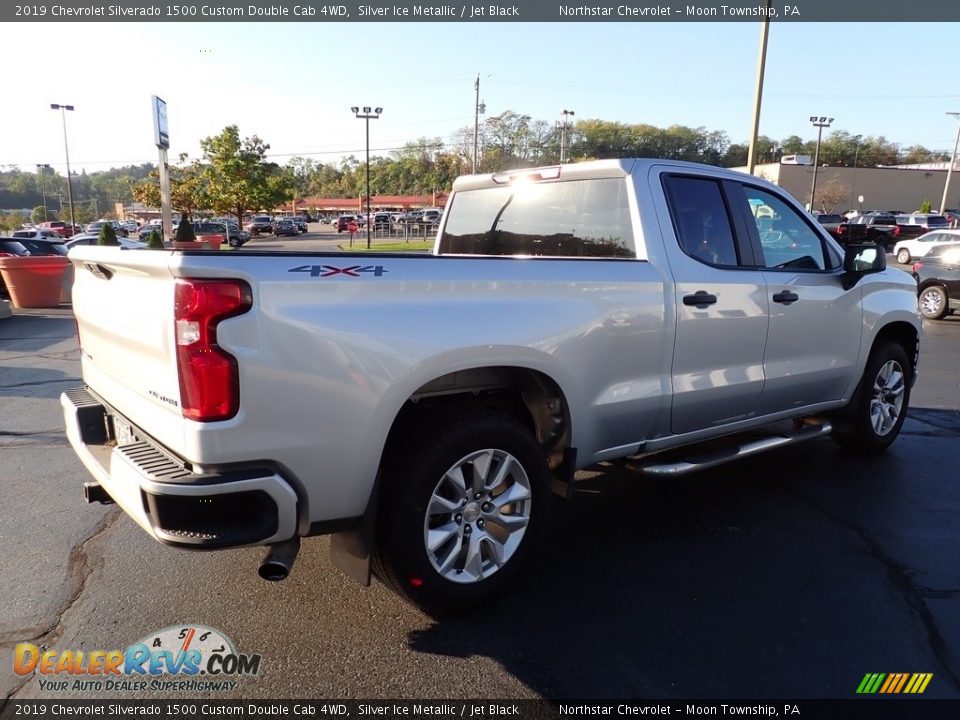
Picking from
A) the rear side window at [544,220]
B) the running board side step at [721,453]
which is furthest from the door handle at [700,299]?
the running board side step at [721,453]

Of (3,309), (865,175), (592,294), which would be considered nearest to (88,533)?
(592,294)

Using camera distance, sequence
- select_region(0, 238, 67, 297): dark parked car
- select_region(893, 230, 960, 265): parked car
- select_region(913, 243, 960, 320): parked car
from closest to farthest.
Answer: select_region(913, 243, 960, 320): parked car → select_region(0, 238, 67, 297): dark parked car → select_region(893, 230, 960, 265): parked car

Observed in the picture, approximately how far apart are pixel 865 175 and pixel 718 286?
88702 mm

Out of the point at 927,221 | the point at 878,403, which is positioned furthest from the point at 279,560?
the point at 927,221

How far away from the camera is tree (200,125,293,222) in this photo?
43156mm

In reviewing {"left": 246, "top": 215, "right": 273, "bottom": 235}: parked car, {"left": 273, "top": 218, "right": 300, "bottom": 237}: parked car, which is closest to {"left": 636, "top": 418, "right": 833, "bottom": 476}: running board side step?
{"left": 246, "top": 215, "right": 273, "bottom": 235}: parked car

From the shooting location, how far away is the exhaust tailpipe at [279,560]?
2.50 meters

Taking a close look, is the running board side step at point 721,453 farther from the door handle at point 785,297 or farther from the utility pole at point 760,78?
the utility pole at point 760,78

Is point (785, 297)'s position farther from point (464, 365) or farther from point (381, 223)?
point (381, 223)

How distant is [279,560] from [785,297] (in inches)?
131

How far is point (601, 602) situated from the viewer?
321 cm

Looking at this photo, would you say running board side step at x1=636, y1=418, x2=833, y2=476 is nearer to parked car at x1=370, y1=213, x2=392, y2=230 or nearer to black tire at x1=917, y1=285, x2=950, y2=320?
black tire at x1=917, y1=285, x2=950, y2=320

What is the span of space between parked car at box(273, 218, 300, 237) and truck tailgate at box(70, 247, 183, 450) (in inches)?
2439

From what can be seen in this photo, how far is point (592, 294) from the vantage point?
3.32 metres
